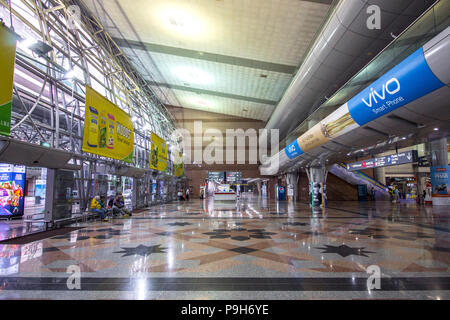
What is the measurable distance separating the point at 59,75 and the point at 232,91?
13377 mm

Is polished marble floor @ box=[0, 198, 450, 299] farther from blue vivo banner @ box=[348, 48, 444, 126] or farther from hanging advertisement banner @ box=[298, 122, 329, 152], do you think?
hanging advertisement banner @ box=[298, 122, 329, 152]

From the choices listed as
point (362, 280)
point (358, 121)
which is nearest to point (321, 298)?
point (362, 280)

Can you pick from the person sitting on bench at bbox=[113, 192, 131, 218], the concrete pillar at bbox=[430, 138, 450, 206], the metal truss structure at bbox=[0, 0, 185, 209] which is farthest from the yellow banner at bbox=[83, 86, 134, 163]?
the concrete pillar at bbox=[430, 138, 450, 206]

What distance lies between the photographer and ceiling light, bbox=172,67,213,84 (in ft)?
59.9

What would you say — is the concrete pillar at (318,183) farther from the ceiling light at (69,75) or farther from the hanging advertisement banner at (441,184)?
the ceiling light at (69,75)

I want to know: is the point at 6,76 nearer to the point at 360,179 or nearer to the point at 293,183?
the point at 293,183

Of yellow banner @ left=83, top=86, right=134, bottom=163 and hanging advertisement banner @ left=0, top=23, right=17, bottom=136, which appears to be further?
yellow banner @ left=83, top=86, right=134, bottom=163

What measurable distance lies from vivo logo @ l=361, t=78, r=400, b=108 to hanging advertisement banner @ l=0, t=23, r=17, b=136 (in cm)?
883

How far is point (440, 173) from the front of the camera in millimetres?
17734

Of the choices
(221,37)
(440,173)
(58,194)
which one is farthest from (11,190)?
(440,173)

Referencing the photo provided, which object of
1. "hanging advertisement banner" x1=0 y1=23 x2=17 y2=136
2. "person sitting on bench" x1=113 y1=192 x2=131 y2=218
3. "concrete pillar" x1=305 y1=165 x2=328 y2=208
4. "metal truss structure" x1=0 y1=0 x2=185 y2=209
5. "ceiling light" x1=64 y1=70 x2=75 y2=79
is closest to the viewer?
"hanging advertisement banner" x1=0 y1=23 x2=17 y2=136

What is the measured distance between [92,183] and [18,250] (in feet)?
21.1

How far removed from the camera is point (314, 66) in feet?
28.3

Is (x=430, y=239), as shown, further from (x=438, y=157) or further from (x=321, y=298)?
(x=438, y=157)
